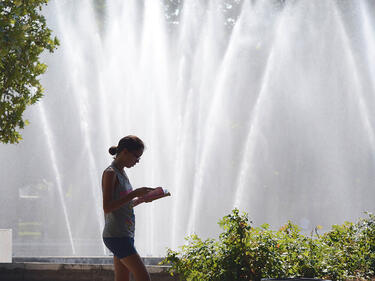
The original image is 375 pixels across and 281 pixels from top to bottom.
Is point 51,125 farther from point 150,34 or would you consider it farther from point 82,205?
point 150,34

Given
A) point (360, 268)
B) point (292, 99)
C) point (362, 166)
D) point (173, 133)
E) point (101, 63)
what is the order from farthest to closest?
point (362, 166)
point (292, 99)
point (101, 63)
point (173, 133)
point (360, 268)

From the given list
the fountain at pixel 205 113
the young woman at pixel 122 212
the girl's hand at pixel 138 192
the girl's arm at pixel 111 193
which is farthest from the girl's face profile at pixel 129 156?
the fountain at pixel 205 113

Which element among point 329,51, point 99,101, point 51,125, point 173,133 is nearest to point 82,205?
point 51,125

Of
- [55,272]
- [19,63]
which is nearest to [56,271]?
[55,272]

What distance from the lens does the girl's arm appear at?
180 inches

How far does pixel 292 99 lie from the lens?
28219mm

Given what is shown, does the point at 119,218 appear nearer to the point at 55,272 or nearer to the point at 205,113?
the point at 55,272

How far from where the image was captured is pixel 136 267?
181 inches

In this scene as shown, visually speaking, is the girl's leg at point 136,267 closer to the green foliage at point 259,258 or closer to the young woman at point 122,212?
the young woman at point 122,212

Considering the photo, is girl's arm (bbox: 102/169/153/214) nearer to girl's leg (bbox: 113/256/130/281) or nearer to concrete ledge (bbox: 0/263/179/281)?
girl's leg (bbox: 113/256/130/281)

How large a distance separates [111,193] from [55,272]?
3190mm

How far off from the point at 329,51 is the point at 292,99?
104 inches

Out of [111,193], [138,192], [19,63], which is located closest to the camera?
[138,192]

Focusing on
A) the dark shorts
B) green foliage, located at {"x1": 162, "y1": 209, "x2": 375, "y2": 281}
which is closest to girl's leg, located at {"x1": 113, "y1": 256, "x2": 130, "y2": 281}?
the dark shorts
